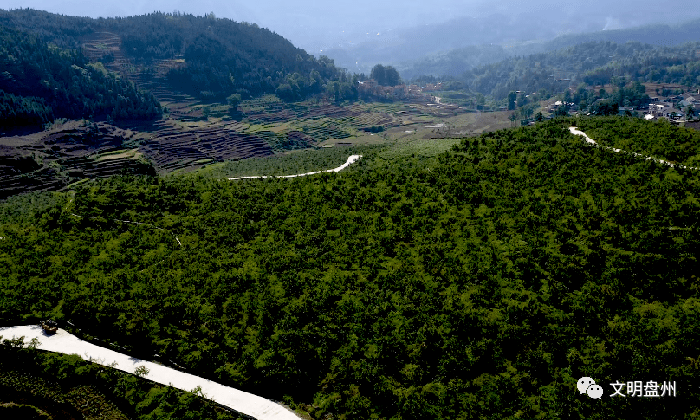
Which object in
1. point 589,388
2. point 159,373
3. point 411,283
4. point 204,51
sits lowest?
point 589,388

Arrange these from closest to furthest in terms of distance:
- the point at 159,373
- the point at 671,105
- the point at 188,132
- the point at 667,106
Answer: the point at 159,373
the point at 188,132
the point at 667,106
the point at 671,105

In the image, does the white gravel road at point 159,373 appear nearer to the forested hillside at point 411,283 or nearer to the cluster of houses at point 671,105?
the forested hillside at point 411,283

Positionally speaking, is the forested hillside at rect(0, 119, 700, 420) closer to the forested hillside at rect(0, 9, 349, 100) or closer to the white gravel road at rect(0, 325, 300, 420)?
the white gravel road at rect(0, 325, 300, 420)

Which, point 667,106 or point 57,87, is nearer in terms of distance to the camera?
point 57,87

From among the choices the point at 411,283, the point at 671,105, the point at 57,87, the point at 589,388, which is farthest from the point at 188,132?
the point at 671,105

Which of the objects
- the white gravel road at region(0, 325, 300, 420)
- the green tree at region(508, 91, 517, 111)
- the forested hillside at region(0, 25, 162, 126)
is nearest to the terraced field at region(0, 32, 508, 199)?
the forested hillside at region(0, 25, 162, 126)

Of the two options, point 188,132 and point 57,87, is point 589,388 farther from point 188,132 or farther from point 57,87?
point 57,87
